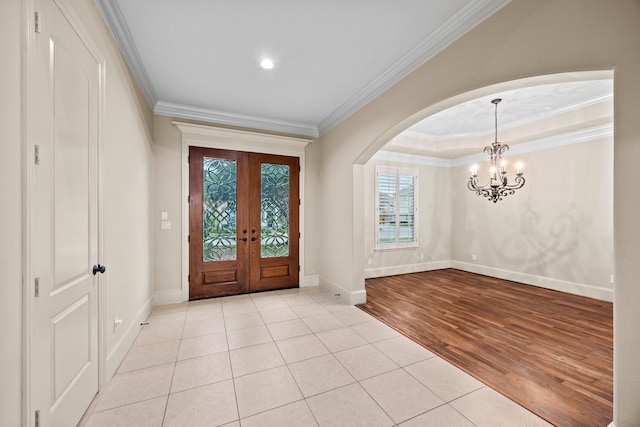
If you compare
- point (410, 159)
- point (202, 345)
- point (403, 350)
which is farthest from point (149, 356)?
point (410, 159)

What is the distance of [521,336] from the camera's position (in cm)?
281

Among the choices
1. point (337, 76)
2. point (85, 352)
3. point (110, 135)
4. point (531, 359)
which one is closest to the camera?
point (85, 352)

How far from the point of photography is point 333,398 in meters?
1.86

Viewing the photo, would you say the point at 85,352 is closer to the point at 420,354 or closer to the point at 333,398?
the point at 333,398

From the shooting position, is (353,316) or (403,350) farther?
(353,316)

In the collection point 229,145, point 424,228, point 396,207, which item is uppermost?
point 229,145

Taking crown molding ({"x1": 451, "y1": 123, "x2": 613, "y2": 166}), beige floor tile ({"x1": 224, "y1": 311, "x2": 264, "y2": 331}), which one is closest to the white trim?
crown molding ({"x1": 451, "y1": 123, "x2": 613, "y2": 166})

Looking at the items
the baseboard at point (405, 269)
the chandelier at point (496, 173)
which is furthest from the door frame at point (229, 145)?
the chandelier at point (496, 173)

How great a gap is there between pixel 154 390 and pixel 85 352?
563 millimetres

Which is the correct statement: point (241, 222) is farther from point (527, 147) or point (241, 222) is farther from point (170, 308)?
point (527, 147)

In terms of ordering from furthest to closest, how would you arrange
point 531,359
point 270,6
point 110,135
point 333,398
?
point 531,359 < point 110,135 < point 270,6 < point 333,398

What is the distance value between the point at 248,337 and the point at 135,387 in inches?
40.6

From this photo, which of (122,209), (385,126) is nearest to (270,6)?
(385,126)

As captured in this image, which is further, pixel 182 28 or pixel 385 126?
pixel 385 126
